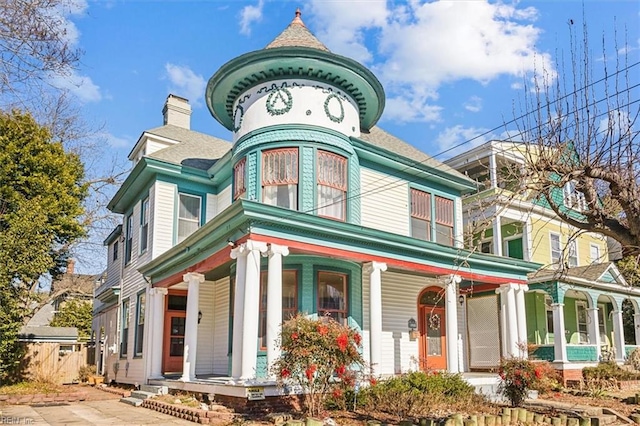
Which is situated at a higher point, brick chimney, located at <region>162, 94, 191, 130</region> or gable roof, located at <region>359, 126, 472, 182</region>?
brick chimney, located at <region>162, 94, 191, 130</region>

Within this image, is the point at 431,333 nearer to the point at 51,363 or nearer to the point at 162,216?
the point at 162,216

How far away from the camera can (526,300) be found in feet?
69.6

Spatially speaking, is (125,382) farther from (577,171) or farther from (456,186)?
(577,171)

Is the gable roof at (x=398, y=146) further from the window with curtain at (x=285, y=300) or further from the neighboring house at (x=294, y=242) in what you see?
the window with curtain at (x=285, y=300)

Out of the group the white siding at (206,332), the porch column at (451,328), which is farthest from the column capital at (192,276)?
the porch column at (451,328)

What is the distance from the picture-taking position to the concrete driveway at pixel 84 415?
1108 cm

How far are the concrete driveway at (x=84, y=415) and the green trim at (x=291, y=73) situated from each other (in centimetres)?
837

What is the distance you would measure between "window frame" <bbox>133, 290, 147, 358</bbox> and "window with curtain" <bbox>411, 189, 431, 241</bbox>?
8963mm

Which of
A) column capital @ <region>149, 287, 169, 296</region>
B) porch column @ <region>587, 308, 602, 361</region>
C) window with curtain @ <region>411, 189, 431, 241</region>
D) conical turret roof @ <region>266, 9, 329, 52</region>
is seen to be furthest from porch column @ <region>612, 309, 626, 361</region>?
column capital @ <region>149, 287, 169, 296</region>

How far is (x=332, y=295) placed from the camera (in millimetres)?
14445

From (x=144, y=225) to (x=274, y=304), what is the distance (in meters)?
8.35

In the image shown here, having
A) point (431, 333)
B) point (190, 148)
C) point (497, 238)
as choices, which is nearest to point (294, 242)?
point (431, 333)

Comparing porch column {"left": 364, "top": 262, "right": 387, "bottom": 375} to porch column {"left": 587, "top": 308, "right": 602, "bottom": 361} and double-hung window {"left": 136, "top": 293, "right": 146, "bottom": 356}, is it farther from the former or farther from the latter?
porch column {"left": 587, "top": 308, "right": 602, "bottom": 361}

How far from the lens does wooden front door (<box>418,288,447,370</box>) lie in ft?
57.9
